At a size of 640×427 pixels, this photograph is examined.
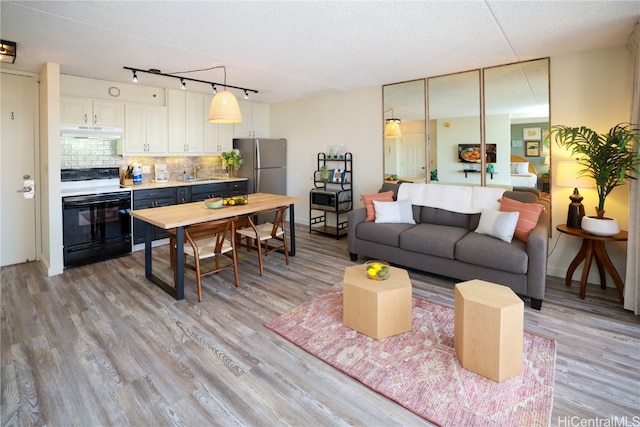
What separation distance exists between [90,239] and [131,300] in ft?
5.28

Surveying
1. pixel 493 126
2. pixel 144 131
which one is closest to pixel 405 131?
pixel 493 126

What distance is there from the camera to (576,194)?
3.55 metres

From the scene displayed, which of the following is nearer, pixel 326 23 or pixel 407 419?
pixel 407 419

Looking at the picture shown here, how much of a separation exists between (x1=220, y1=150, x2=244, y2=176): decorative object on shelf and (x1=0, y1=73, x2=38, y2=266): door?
2658 millimetres

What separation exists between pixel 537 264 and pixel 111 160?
555cm

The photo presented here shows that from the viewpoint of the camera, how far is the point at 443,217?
13.9 feet

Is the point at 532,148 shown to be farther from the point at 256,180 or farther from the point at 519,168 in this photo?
the point at 256,180

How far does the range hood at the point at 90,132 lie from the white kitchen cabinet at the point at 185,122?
90 centimetres

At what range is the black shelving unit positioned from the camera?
221 inches

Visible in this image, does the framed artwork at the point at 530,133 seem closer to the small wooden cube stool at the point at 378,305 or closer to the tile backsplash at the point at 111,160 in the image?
the small wooden cube stool at the point at 378,305

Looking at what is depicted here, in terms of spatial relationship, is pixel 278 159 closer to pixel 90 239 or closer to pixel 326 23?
pixel 90 239

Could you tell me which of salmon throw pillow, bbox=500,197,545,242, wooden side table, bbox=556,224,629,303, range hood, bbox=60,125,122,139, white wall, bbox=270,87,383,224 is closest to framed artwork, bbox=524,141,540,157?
salmon throw pillow, bbox=500,197,545,242

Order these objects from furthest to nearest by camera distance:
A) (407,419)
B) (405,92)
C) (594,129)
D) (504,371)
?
(405,92)
(594,129)
(504,371)
(407,419)

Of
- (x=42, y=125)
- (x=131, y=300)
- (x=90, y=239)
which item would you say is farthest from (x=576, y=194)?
(x=42, y=125)
